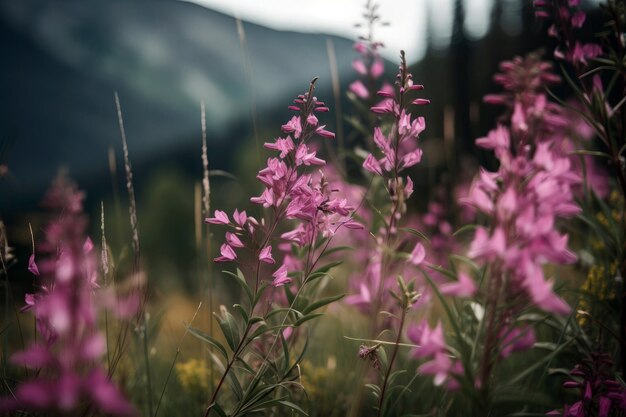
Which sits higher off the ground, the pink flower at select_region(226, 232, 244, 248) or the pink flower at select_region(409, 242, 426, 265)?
the pink flower at select_region(226, 232, 244, 248)

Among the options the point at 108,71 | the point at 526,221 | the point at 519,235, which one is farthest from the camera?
the point at 108,71

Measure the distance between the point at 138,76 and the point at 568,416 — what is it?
621 ft

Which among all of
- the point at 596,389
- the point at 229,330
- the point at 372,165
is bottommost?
the point at 596,389

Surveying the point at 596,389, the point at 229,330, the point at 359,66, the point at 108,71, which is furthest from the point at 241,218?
the point at 108,71

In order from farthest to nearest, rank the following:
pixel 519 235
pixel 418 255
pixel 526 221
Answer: pixel 418 255, pixel 519 235, pixel 526 221

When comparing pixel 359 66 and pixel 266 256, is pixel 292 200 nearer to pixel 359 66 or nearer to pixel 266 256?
pixel 266 256

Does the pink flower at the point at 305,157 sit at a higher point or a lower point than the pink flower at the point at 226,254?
higher

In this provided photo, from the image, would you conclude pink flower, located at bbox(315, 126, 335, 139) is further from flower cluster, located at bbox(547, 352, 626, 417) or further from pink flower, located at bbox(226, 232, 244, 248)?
flower cluster, located at bbox(547, 352, 626, 417)

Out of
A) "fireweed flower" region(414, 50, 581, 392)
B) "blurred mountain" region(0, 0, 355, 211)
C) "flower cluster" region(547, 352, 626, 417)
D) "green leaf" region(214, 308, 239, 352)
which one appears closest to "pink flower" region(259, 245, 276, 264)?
"green leaf" region(214, 308, 239, 352)

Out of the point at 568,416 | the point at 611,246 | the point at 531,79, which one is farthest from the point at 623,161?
the point at 568,416

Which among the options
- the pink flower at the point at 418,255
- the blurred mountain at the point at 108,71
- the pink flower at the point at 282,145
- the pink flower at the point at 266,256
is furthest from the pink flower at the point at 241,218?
the blurred mountain at the point at 108,71

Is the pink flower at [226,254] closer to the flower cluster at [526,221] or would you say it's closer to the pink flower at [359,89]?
the flower cluster at [526,221]

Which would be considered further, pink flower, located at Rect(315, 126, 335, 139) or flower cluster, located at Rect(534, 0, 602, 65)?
flower cluster, located at Rect(534, 0, 602, 65)

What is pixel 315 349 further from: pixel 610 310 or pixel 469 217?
pixel 469 217
